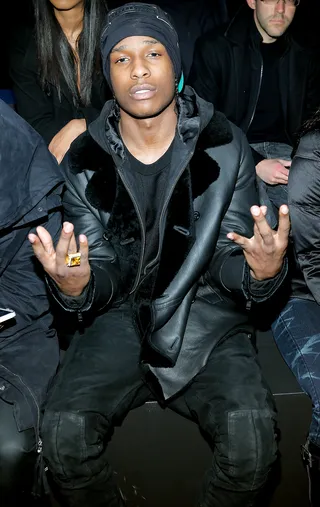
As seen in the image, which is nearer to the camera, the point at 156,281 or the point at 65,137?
the point at 156,281

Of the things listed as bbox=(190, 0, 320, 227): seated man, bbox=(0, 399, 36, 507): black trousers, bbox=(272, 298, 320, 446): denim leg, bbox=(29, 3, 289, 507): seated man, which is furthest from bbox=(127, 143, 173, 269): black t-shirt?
bbox=(190, 0, 320, 227): seated man

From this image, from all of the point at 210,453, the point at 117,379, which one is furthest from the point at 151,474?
the point at 117,379

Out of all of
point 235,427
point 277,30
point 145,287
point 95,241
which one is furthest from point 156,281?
point 277,30

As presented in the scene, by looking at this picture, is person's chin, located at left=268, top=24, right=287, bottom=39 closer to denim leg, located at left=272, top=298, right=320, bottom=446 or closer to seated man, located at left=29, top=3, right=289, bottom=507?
seated man, located at left=29, top=3, right=289, bottom=507

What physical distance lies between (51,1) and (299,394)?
1787 mm

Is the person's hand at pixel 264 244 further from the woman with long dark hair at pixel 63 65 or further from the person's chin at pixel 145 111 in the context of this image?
the woman with long dark hair at pixel 63 65

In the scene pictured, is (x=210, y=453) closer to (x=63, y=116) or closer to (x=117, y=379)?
(x=117, y=379)

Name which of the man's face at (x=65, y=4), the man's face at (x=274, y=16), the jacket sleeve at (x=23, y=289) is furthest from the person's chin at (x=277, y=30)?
the jacket sleeve at (x=23, y=289)

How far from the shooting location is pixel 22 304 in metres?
2.31

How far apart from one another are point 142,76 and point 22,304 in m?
0.78

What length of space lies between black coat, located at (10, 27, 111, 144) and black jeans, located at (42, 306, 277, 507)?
1.10 m

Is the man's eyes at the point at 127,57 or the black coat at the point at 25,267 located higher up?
the man's eyes at the point at 127,57

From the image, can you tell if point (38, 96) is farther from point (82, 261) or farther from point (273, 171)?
point (82, 261)

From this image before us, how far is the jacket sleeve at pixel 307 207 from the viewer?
231cm
